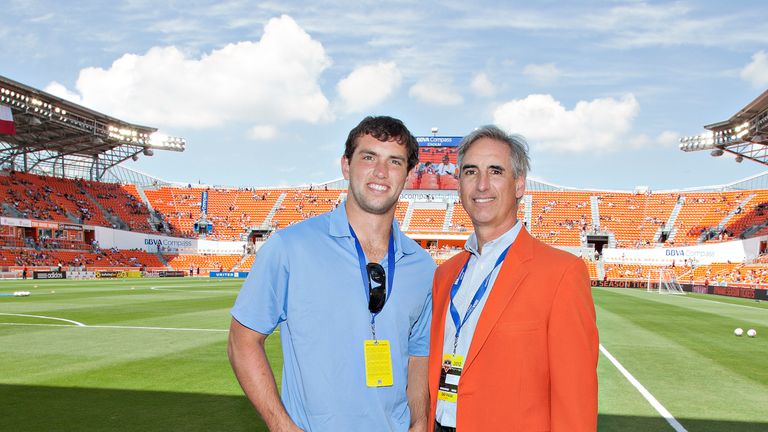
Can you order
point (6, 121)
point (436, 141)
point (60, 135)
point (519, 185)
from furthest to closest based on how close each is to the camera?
point (436, 141)
point (60, 135)
point (6, 121)
point (519, 185)

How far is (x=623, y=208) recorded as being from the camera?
207ft

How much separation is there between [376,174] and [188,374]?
6940 mm

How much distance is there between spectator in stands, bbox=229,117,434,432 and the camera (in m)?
2.56

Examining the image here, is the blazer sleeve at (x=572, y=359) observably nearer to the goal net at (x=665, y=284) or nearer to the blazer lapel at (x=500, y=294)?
the blazer lapel at (x=500, y=294)

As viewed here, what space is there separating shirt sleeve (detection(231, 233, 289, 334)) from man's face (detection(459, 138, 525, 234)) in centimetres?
101

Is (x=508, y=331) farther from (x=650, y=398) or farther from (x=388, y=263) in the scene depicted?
(x=650, y=398)

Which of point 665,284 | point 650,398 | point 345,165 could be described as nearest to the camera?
point 345,165

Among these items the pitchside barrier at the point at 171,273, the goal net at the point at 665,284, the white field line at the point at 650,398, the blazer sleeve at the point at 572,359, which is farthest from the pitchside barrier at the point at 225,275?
the blazer sleeve at the point at 572,359

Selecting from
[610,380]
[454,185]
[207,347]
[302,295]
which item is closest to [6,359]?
[207,347]

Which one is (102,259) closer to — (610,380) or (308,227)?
(610,380)

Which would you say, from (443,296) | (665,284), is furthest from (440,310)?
(665,284)

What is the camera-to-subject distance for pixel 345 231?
274cm

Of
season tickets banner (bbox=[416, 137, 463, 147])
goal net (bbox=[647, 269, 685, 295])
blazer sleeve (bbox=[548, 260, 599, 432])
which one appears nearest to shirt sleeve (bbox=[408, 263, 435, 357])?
blazer sleeve (bbox=[548, 260, 599, 432])

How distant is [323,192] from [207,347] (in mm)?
60900
